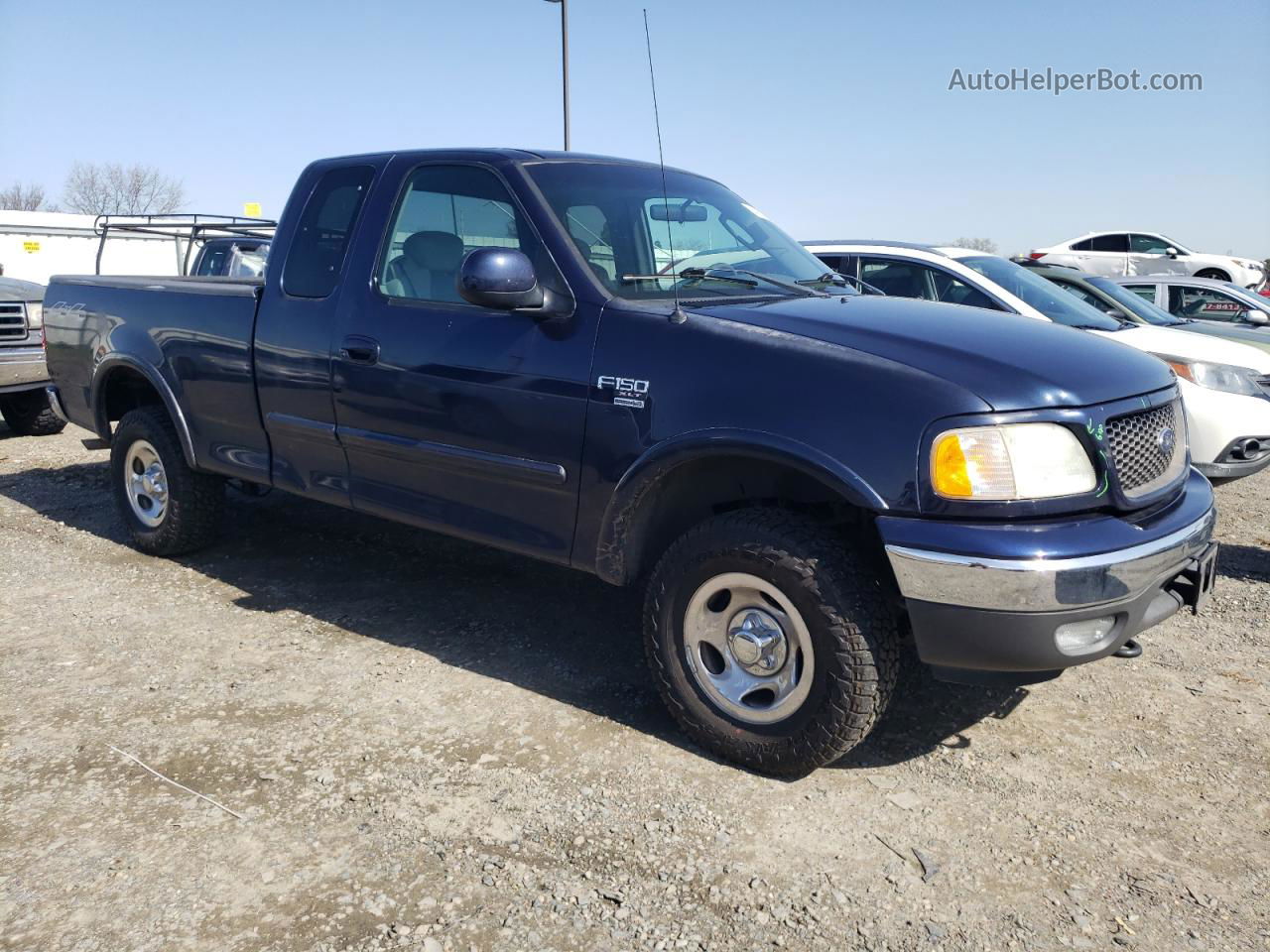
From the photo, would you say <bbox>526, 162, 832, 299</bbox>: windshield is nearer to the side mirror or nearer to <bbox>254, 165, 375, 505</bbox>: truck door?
the side mirror

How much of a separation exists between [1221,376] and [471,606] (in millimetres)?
4991

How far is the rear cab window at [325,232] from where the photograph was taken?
438cm

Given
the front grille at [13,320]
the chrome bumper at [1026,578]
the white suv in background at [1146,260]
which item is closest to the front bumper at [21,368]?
the front grille at [13,320]

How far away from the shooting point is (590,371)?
3.47 meters

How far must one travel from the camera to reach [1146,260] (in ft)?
69.4

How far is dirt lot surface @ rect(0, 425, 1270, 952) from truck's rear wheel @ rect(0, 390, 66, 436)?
514 centimetres

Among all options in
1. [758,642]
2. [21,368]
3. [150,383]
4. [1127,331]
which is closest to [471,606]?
[758,642]

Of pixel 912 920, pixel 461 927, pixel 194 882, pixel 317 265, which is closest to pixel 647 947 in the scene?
pixel 461 927

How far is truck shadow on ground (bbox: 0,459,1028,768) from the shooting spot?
3.78m

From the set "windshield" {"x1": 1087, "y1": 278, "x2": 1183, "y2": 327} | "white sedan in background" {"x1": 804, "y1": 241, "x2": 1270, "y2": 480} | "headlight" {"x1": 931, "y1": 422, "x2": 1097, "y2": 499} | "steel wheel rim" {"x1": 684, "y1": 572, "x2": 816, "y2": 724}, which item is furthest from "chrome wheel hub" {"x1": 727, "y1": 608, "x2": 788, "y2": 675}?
"windshield" {"x1": 1087, "y1": 278, "x2": 1183, "y2": 327}

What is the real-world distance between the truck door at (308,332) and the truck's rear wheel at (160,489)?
3.02 feet

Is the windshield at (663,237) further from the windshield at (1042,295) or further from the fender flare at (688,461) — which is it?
the windshield at (1042,295)

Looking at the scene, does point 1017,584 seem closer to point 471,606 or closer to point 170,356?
point 471,606

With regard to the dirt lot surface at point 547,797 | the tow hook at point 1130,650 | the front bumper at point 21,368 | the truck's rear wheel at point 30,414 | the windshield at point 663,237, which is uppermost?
the windshield at point 663,237
